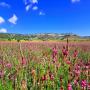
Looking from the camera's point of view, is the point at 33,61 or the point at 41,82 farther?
the point at 33,61

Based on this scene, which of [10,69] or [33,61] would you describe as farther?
[33,61]

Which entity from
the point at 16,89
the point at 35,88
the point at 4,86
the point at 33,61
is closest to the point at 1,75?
the point at 4,86

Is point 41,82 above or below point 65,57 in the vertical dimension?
below

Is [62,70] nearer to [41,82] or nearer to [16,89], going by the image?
[41,82]

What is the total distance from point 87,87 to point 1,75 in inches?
62.9

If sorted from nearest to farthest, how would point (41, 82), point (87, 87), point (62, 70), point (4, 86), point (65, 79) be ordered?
point (41, 82), point (87, 87), point (4, 86), point (65, 79), point (62, 70)

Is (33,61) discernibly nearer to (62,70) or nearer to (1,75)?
(62,70)

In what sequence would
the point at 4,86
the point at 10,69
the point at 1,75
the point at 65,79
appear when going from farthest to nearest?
the point at 10,69 → the point at 65,79 → the point at 1,75 → the point at 4,86

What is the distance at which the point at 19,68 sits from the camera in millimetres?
4426

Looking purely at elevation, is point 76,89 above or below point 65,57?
below

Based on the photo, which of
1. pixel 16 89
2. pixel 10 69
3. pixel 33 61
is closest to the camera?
pixel 16 89

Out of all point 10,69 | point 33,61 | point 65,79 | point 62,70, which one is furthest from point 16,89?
point 33,61

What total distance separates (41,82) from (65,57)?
1.76 feet

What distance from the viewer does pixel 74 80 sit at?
15.8 feet
